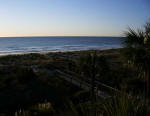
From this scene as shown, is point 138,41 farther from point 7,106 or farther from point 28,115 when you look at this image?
point 7,106

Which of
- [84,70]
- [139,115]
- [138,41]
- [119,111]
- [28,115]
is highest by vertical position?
[138,41]

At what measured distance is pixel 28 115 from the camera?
21.3ft

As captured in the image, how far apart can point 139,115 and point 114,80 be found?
1093cm

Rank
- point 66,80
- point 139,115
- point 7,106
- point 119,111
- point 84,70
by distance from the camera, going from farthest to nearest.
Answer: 1. point 66,80
2. point 84,70
3. point 7,106
4. point 139,115
5. point 119,111

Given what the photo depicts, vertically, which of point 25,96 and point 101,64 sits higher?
point 101,64

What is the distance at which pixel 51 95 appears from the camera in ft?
34.1

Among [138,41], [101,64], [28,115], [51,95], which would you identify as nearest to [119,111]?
[138,41]

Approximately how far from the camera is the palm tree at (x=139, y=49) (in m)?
5.88

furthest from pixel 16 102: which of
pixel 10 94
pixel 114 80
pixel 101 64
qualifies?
pixel 114 80

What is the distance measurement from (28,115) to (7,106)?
3076 millimetres

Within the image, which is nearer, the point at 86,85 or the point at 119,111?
the point at 119,111

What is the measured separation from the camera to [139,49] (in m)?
5.92

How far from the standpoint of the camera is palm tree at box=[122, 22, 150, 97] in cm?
588

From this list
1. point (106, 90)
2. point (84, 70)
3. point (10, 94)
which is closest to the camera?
point (106, 90)
